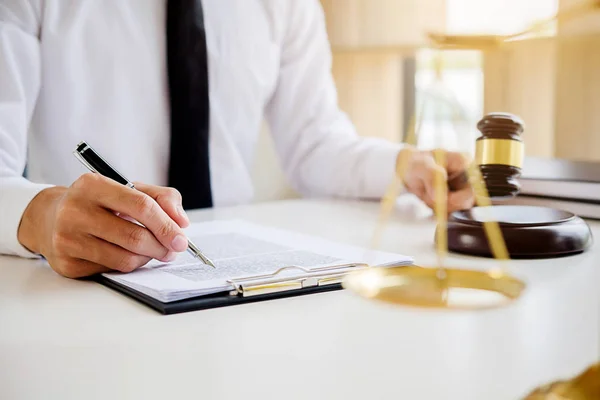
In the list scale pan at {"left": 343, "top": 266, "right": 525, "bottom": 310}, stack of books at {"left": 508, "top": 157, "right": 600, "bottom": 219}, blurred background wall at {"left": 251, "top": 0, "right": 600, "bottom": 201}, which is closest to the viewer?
scale pan at {"left": 343, "top": 266, "right": 525, "bottom": 310}

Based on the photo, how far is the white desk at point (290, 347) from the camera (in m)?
0.42

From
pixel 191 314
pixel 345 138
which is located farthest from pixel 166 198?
pixel 345 138

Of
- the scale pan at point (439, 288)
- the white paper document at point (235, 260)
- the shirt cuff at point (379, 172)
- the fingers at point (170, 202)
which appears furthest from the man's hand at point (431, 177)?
the scale pan at point (439, 288)

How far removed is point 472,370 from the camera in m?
A: 0.44

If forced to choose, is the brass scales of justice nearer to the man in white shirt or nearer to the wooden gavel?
the wooden gavel

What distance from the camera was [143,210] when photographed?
26.6 inches

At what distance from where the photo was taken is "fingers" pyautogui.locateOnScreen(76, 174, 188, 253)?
677 mm

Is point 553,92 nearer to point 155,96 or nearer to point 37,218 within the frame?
point 155,96

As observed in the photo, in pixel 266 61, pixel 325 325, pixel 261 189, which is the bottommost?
pixel 261 189

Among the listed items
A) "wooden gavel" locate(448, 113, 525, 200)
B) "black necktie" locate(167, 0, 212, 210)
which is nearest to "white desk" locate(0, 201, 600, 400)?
"wooden gavel" locate(448, 113, 525, 200)

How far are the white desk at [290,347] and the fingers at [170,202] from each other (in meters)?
0.10

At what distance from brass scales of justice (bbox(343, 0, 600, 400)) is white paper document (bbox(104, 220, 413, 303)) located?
0.20 ft

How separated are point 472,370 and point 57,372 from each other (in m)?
0.25

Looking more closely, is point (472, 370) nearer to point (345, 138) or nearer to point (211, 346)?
point (211, 346)
